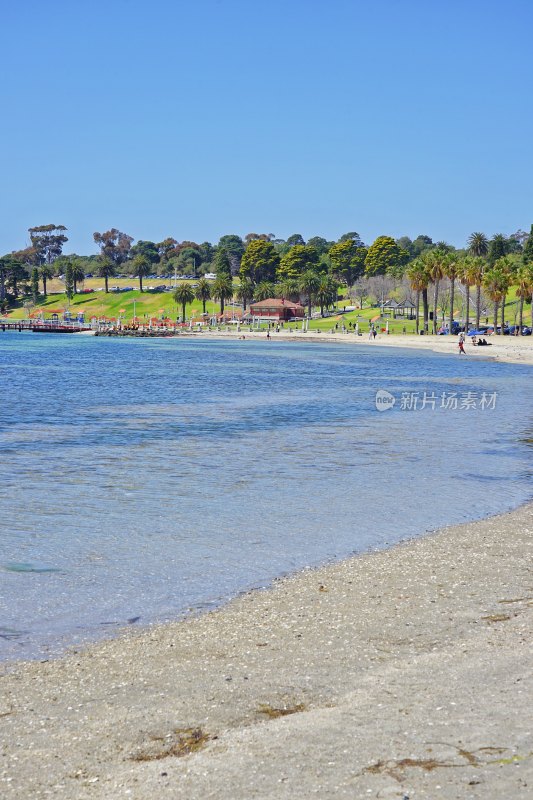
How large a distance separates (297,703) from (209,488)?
1322 cm

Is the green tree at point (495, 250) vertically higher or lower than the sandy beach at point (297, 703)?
higher

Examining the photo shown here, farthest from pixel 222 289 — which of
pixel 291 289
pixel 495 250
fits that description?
pixel 495 250

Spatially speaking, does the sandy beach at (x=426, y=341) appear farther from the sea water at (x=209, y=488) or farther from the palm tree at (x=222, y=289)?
the sea water at (x=209, y=488)

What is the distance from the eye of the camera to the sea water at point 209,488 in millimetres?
12852

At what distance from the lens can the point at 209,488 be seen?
21.3 meters

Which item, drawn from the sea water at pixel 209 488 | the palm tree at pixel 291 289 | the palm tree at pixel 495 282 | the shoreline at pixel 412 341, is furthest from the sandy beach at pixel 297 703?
the palm tree at pixel 291 289

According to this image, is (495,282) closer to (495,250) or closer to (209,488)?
(495,250)

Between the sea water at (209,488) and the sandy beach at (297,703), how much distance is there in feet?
4.42

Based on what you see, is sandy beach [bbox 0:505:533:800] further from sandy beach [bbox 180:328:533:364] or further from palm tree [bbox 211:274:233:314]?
palm tree [bbox 211:274:233:314]

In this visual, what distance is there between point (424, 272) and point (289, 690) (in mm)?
120580

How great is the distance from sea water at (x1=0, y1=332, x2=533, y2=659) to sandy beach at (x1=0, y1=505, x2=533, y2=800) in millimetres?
1348

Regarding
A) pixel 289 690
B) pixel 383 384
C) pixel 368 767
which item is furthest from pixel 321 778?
pixel 383 384

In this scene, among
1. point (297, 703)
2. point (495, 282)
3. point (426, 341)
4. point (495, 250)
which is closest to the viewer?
point (297, 703)

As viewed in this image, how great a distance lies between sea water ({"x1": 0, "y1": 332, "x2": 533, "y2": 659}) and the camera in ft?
42.2
